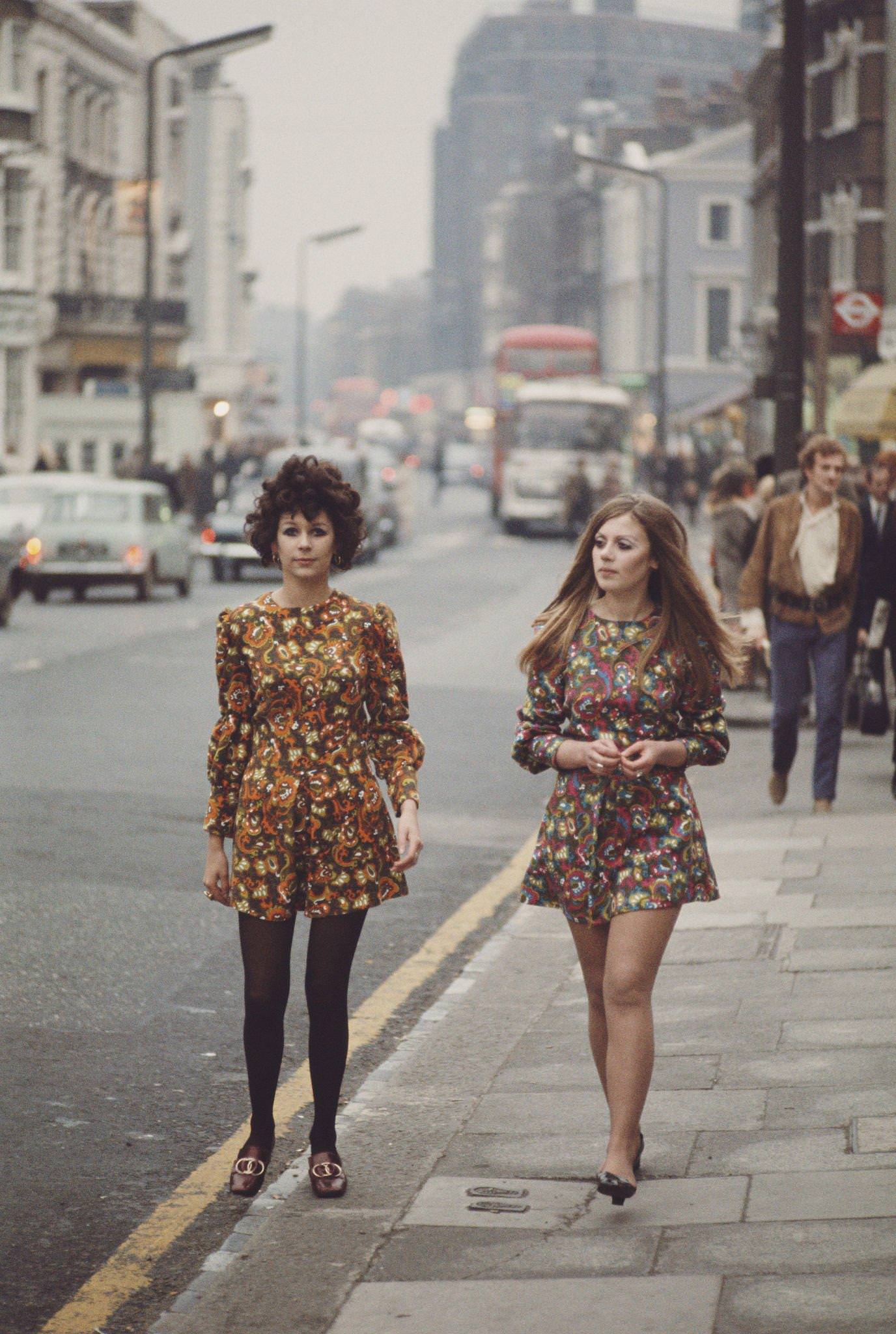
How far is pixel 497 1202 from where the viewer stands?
15.6 feet

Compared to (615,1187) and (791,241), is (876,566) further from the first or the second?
(615,1187)

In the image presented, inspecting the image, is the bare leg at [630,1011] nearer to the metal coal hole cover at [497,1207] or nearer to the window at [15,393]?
the metal coal hole cover at [497,1207]

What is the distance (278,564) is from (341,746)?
1.80ft

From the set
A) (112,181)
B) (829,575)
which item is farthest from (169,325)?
(829,575)

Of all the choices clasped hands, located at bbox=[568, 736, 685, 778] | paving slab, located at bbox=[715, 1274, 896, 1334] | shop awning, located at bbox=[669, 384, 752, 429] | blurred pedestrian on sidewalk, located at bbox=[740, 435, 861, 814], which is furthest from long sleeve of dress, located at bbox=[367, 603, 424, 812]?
shop awning, located at bbox=[669, 384, 752, 429]

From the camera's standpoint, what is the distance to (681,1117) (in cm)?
544

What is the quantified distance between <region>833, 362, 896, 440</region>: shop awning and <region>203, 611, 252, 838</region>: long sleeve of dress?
19193mm

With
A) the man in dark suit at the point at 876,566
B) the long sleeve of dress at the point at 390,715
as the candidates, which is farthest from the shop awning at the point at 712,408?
the long sleeve of dress at the point at 390,715

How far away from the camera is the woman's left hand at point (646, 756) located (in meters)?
4.69

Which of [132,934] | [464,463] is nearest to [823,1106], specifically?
[132,934]

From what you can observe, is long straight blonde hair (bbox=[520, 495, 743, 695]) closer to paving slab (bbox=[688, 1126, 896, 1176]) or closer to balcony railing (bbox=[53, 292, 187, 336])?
paving slab (bbox=[688, 1126, 896, 1176])

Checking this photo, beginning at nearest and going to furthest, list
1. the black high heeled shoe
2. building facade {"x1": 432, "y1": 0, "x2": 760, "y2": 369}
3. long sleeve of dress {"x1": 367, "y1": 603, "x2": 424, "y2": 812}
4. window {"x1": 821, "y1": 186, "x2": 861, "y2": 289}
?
1. the black high heeled shoe
2. long sleeve of dress {"x1": 367, "y1": 603, "x2": 424, "y2": 812}
3. window {"x1": 821, "y1": 186, "x2": 861, "y2": 289}
4. building facade {"x1": 432, "y1": 0, "x2": 760, "y2": 369}

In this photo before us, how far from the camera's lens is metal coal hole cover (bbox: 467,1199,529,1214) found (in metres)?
4.69

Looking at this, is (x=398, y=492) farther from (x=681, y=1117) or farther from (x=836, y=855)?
(x=681, y=1117)
